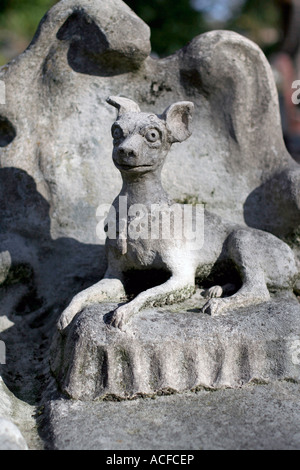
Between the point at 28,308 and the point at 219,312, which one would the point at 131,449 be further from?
the point at 28,308

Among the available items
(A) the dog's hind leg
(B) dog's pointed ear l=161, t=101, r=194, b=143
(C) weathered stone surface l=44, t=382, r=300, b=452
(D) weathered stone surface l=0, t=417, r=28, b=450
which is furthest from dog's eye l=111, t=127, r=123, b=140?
(D) weathered stone surface l=0, t=417, r=28, b=450

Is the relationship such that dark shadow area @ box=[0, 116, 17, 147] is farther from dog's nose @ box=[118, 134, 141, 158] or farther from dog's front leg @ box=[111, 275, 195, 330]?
dog's front leg @ box=[111, 275, 195, 330]

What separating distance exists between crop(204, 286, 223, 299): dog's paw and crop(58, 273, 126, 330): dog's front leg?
0.49m

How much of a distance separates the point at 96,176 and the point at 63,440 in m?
2.19

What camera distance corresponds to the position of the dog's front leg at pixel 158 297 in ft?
9.79

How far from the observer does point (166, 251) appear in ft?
11.0

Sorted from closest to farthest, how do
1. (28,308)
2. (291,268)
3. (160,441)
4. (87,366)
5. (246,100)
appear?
(160,441) < (87,366) < (291,268) < (28,308) < (246,100)

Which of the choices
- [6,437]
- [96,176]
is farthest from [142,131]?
[6,437]

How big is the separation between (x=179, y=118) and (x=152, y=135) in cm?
27

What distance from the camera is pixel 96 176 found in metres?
4.34

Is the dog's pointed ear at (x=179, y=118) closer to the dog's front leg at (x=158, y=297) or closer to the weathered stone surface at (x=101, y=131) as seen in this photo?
the dog's front leg at (x=158, y=297)

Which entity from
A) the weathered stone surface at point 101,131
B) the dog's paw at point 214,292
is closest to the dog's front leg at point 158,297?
the dog's paw at point 214,292

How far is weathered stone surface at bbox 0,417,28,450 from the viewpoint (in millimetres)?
2406
